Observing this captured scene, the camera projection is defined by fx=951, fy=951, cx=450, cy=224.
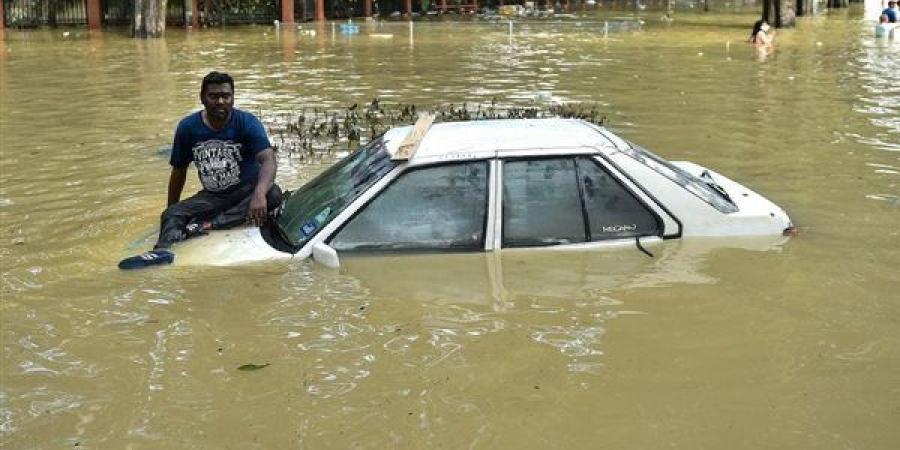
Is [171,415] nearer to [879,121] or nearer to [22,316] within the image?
[22,316]

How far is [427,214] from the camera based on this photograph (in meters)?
5.90

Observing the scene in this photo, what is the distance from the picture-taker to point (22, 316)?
19.3 ft

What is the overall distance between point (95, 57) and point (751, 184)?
2118cm

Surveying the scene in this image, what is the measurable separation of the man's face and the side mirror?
122 cm

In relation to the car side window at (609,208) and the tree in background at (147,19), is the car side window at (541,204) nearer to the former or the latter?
the car side window at (609,208)

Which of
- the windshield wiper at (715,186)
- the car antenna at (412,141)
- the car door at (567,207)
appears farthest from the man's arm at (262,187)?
the windshield wiper at (715,186)

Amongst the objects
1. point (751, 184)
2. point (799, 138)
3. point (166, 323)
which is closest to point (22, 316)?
point (166, 323)

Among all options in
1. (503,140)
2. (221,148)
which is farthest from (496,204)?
(221,148)

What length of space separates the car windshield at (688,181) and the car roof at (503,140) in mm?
167

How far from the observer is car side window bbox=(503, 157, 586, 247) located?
5.83 meters

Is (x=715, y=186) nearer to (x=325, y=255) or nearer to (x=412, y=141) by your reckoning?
(x=412, y=141)

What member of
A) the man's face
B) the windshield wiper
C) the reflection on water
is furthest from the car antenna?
the windshield wiper

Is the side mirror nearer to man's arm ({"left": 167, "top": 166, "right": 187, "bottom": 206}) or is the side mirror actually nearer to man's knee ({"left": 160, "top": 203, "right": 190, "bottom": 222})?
man's knee ({"left": 160, "top": 203, "right": 190, "bottom": 222})

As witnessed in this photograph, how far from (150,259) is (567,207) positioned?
270 centimetres
